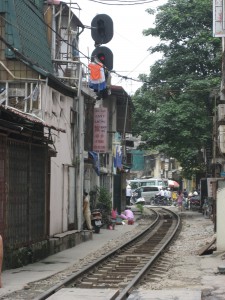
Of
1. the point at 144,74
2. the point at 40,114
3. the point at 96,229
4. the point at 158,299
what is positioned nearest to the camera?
the point at 158,299

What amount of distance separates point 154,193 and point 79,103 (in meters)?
41.0

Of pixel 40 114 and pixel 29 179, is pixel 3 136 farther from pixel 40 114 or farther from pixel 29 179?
pixel 40 114

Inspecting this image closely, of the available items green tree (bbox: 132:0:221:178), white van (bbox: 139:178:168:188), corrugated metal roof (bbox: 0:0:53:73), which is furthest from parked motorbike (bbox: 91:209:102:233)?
white van (bbox: 139:178:168:188)

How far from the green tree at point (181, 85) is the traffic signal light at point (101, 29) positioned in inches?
556

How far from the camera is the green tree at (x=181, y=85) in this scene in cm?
3697

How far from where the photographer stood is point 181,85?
38.6 meters

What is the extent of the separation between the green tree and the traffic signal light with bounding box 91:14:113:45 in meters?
14.1

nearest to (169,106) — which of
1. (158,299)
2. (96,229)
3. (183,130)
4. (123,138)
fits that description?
(183,130)

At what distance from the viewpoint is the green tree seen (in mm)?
36969

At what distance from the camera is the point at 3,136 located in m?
13.9

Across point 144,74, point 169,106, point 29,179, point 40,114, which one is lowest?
point 29,179

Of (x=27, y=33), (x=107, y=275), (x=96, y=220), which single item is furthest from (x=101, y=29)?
(x=107, y=275)

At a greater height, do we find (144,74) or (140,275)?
(144,74)

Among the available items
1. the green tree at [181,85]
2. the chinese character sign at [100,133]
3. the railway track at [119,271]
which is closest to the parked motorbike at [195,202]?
the green tree at [181,85]
